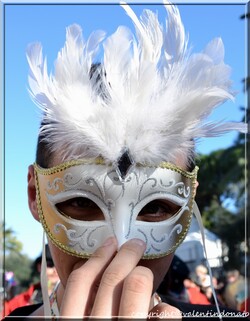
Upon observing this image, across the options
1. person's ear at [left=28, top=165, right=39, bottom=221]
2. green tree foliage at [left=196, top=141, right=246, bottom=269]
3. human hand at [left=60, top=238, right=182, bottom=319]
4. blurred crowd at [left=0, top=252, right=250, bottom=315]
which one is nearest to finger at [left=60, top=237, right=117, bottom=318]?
human hand at [left=60, top=238, right=182, bottom=319]

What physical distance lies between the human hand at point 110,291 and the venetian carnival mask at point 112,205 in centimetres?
20

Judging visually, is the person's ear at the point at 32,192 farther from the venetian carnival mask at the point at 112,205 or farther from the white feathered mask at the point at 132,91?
the white feathered mask at the point at 132,91

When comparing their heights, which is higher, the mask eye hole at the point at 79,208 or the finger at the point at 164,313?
the mask eye hole at the point at 79,208

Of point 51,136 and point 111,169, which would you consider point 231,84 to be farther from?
point 51,136

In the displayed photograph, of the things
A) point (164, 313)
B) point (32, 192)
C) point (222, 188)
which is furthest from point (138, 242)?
point (222, 188)

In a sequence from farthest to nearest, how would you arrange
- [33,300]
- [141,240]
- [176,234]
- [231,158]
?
[231,158]
[33,300]
[176,234]
[141,240]

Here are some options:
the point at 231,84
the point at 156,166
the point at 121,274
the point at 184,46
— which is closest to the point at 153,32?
the point at 184,46

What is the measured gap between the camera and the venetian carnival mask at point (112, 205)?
4.20 feet

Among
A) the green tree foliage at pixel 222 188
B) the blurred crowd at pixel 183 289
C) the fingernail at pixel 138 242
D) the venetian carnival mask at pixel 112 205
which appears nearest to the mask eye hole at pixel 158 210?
the venetian carnival mask at pixel 112 205

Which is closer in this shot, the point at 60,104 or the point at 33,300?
the point at 60,104

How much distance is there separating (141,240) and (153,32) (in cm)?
55

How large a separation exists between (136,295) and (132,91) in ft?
1.69

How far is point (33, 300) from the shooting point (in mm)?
2793

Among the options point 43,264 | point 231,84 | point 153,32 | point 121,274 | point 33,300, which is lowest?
point 33,300
